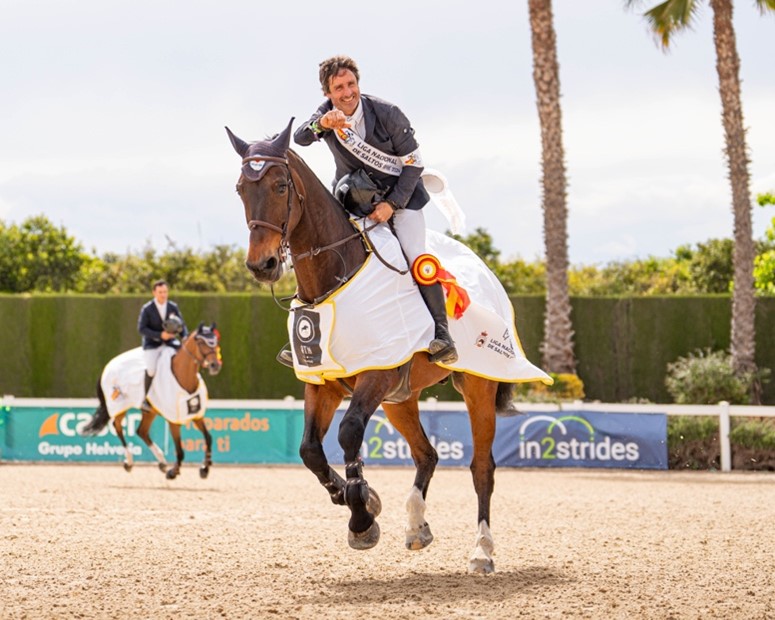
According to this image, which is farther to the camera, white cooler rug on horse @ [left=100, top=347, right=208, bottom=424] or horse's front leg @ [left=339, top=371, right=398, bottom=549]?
white cooler rug on horse @ [left=100, top=347, right=208, bottom=424]

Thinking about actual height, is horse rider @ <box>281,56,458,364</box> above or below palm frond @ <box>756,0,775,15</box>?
below

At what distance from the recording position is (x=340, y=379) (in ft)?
26.3

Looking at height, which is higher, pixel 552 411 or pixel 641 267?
pixel 641 267

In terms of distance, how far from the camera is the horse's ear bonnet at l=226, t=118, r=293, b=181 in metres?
7.40

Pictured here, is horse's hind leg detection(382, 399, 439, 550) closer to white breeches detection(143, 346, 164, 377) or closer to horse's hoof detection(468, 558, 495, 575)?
horse's hoof detection(468, 558, 495, 575)

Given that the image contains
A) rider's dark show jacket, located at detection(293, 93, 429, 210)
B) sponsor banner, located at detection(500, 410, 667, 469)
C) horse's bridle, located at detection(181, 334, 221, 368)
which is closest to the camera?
rider's dark show jacket, located at detection(293, 93, 429, 210)

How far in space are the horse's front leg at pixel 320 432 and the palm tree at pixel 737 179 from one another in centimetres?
1766

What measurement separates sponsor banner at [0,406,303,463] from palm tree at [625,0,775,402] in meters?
9.19

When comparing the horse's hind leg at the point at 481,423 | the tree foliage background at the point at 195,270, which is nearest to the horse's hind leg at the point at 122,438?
the horse's hind leg at the point at 481,423

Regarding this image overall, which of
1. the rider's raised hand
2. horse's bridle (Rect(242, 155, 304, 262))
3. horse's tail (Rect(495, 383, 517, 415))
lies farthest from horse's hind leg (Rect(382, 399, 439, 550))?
the rider's raised hand

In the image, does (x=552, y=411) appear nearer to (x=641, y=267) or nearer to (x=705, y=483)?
(x=705, y=483)

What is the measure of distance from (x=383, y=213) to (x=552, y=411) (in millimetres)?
12321

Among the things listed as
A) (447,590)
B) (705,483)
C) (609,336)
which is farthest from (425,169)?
(609,336)

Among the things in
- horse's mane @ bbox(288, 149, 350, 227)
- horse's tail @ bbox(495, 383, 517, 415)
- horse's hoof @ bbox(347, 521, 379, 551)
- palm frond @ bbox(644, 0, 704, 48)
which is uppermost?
palm frond @ bbox(644, 0, 704, 48)
